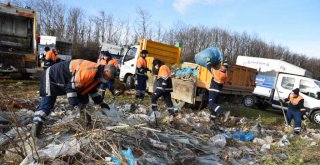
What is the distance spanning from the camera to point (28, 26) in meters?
12.0

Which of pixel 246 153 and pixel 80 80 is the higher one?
pixel 80 80

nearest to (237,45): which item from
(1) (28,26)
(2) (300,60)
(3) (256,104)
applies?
(2) (300,60)

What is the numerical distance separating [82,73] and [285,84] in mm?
11121

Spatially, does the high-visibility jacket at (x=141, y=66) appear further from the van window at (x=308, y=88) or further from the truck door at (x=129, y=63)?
the van window at (x=308, y=88)

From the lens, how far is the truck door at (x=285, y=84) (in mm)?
12992

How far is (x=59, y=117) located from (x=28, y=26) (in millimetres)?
7591

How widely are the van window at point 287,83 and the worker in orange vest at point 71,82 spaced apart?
10.6 metres

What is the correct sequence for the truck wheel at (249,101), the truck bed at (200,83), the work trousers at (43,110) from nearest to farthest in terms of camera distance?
1. the work trousers at (43,110)
2. the truck bed at (200,83)
3. the truck wheel at (249,101)

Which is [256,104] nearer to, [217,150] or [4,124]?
[217,150]

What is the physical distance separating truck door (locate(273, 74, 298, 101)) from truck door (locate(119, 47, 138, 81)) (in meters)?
6.36

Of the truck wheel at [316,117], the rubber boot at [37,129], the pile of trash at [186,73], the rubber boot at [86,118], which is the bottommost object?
the truck wheel at [316,117]

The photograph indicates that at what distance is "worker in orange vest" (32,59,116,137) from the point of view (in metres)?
4.27

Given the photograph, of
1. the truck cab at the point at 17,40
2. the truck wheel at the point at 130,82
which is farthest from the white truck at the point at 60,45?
the truck wheel at the point at 130,82

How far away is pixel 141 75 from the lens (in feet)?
31.7
